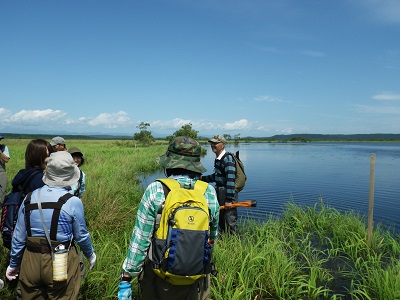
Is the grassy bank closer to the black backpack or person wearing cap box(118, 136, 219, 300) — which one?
the black backpack

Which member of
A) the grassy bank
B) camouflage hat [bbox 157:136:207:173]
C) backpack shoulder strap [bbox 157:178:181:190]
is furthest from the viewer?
the grassy bank

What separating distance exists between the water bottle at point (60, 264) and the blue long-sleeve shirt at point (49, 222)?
8 cm

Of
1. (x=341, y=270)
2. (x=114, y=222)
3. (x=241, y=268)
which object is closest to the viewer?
(x=241, y=268)

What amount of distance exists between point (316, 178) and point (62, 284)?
20.0 m

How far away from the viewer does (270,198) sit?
43.9 ft

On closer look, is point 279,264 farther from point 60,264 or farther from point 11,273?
point 11,273

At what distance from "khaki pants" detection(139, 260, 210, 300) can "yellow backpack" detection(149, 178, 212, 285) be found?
14 centimetres

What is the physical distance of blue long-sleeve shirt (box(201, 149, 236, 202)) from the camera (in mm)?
5336

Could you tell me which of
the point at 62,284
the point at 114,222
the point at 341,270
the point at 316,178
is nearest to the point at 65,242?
the point at 62,284

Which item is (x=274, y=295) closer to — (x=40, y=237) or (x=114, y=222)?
(x=40, y=237)

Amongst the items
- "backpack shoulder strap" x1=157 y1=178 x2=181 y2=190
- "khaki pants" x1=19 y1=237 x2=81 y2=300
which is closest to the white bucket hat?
"khaki pants" x1=19 y1=237 x2=81 y2=300

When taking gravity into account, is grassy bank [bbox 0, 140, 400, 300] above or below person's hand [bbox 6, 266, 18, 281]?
below

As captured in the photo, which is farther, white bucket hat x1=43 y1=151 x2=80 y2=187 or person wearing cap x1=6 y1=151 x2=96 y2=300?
white bucket hat x1=43 y1=151 x2=80 y2=187

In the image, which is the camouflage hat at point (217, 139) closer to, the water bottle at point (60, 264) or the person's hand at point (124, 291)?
the water bottle at point (60, 264)
